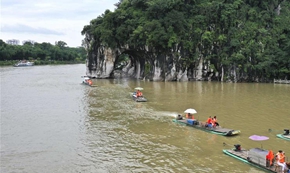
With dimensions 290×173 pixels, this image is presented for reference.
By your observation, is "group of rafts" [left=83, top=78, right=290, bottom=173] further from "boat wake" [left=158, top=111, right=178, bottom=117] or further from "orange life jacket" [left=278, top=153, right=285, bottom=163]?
"boat wake" [left=158, top=111, right=178, bottom=117]

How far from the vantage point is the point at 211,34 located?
4847 cm

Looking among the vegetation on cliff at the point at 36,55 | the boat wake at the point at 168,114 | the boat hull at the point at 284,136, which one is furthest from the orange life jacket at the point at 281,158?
the vegetation on cliff at the point at 36,55

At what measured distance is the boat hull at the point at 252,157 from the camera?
12.7m

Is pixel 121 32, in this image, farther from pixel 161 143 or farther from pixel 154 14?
pixel 161 143

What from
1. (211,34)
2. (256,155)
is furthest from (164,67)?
(256,155)

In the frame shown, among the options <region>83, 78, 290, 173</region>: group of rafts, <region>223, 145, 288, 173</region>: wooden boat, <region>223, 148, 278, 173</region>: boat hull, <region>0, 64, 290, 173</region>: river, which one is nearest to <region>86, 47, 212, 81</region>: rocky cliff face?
<region>0, 64, 290, 173</region>: river

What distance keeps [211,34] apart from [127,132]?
33.8 metres

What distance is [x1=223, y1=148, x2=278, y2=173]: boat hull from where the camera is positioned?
500 inches

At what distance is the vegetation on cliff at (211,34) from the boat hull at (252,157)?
3234 cm

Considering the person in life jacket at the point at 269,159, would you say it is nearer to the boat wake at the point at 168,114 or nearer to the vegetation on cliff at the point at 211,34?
the boat wake at the point at 168,114

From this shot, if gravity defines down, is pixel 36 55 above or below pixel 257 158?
above

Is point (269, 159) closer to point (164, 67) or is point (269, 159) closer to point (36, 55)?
point (164, 67)

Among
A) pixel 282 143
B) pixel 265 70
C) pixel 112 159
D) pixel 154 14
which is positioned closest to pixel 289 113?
pixel 282 143

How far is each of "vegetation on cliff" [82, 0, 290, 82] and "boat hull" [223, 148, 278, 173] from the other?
3234 centimetres
